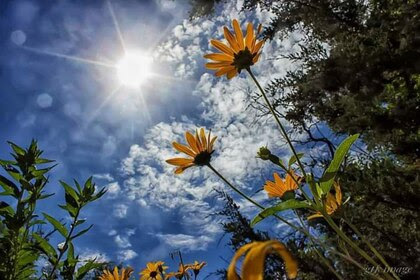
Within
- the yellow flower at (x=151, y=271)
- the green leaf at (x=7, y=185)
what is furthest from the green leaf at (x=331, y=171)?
the yellow flower at (x=151, y=271)

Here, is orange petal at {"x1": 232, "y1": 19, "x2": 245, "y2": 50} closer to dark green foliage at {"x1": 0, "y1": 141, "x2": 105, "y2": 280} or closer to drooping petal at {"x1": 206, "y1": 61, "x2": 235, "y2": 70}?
drooping petal at {"x1": 206, "y1": 61, "x2": 235, "y2": 70}

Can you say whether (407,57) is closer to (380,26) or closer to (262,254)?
(380,26)

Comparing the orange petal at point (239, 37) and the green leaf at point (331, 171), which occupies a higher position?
the orange petal at point (239, 37)

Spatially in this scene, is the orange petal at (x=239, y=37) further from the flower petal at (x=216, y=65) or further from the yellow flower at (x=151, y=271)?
the yellow flower at (x=151, y=271)

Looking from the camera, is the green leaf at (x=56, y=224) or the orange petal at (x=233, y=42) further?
the orange petal at (x=233, y=42)

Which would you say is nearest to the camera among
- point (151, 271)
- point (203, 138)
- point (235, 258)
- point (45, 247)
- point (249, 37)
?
point (235, 258)

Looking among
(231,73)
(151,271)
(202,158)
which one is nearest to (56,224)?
(202,158)

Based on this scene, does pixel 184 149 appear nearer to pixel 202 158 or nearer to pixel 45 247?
pixel 202 158

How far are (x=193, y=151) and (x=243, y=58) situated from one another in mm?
357

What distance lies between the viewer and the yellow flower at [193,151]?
1263mm

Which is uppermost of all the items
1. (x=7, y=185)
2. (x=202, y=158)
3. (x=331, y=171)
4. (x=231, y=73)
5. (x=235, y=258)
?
(x=231, y=73)

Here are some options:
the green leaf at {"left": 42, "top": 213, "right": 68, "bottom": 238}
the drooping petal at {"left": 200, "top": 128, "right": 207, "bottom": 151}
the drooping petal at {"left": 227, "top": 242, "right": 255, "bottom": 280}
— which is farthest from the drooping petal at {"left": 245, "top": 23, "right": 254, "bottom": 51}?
the drooping petal at {"left": 227, "top": 242, "right": 255, "bottom": 280}

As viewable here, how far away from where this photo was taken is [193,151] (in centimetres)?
129

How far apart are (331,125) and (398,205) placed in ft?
9.68
